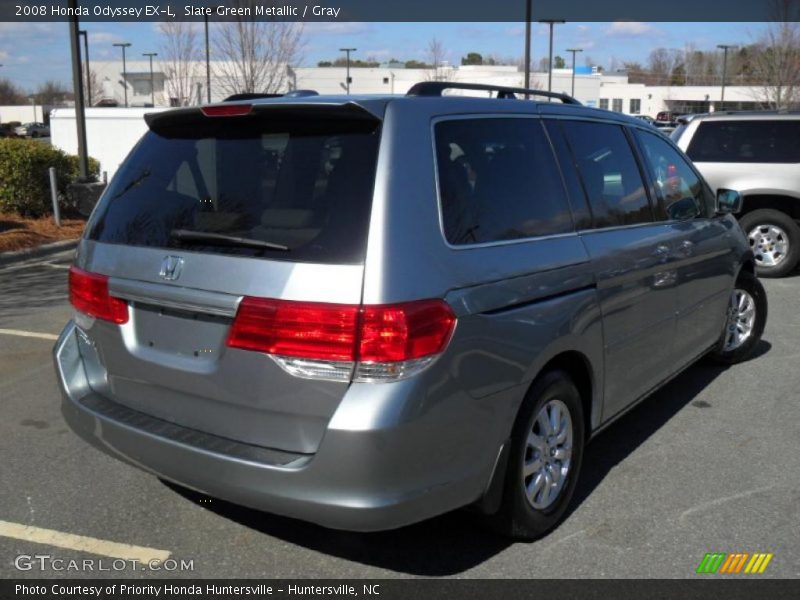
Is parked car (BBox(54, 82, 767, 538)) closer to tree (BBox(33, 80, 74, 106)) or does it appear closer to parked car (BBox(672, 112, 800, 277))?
parked car (BBox(672, 112, 800, 277))

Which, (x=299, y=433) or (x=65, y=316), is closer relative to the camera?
(x=299, y=433)

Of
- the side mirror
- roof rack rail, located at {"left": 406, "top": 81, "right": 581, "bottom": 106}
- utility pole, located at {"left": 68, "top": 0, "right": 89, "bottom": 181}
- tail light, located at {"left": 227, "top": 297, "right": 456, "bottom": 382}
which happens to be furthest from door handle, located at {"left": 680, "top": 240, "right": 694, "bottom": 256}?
utility pole, located at {"left": 68, "top": 0, "right": 89, "bottom": 181}

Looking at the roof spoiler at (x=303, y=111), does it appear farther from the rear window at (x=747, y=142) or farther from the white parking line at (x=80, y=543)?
the rear window at (x=747, y=142)

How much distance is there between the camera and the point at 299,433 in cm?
264

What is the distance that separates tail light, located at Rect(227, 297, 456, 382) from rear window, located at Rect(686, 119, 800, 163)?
830 centimetres

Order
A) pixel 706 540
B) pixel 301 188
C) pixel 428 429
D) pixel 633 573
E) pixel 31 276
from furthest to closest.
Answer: pixel 31 276 < pixel 706 540 < pixel 633 573 < pixel 301 188 < pixel 428 429

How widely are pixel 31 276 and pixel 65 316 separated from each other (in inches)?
100

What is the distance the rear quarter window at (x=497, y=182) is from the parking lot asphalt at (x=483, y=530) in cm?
122

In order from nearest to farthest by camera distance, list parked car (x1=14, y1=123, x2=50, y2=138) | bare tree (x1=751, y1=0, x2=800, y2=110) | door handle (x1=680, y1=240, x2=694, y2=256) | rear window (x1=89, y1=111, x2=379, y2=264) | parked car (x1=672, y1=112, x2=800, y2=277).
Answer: rear window (x1=89, y1=111, x2=379, y2=264) → door handle (x1=680, y1=240, x2=694, y2=256) → parked car (x1=672, y1=112, x2=800, y2=277) → bare tree (x1=751, y1=0, x2=800, y2=110) → parked car (x1=14, y1=123, x2=50, y2=138)

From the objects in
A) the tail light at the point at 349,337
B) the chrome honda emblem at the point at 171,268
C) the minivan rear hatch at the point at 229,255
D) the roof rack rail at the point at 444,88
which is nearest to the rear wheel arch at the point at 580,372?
the tail light at the point at 349,337

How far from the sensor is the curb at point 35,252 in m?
10.1

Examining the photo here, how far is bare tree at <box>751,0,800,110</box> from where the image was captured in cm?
2738

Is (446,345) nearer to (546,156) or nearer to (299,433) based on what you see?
(299,433)
